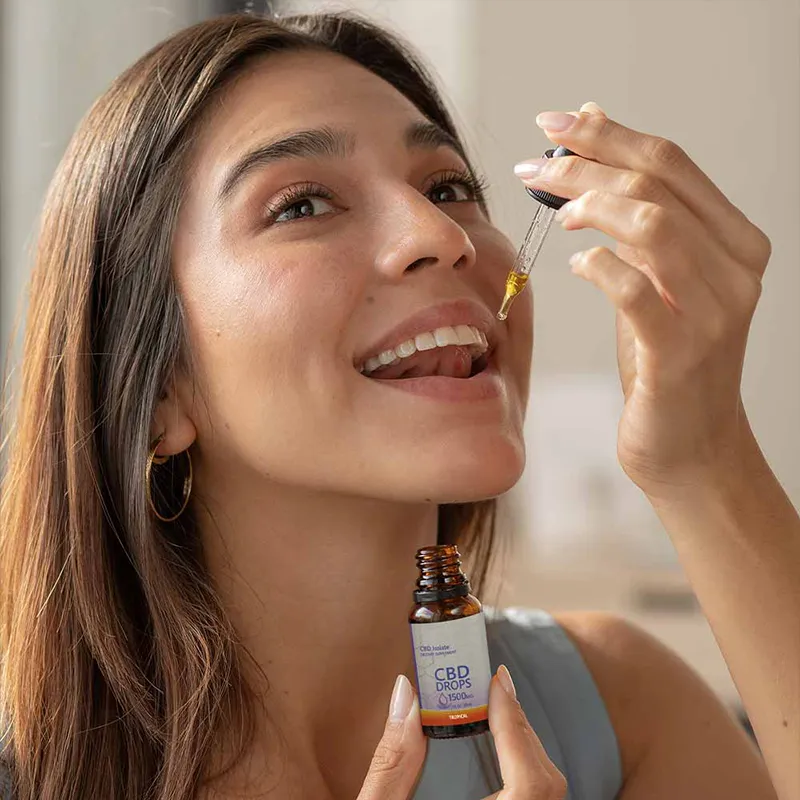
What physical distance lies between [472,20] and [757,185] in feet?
2.01

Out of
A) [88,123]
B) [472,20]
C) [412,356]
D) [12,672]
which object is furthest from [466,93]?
[12,672]

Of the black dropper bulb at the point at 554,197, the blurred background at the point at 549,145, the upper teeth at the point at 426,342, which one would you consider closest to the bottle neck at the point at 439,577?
the upper teeth at the point at 426,342

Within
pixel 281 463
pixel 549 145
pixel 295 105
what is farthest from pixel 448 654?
pixel 549 145

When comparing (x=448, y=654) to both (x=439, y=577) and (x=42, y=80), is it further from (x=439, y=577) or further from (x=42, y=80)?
(x=42, y=80)

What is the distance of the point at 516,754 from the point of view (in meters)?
0.95

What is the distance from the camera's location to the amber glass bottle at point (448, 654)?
96cm

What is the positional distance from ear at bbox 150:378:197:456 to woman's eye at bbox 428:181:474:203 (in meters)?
0.39

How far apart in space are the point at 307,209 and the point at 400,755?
606 mm

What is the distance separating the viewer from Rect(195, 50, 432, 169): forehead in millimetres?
1216

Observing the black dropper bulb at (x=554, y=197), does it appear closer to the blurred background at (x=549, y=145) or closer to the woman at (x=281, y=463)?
the woman at (x=281, y=463)

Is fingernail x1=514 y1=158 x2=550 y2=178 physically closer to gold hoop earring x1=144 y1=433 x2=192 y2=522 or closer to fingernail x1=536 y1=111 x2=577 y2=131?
fingernail x1=536 y1=111 x2=577 y2=131

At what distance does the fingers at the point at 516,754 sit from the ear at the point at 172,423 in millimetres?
504

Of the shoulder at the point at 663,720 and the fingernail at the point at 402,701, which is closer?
the fingernail at the point at 402,701

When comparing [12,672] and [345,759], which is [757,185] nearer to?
[345,759]
